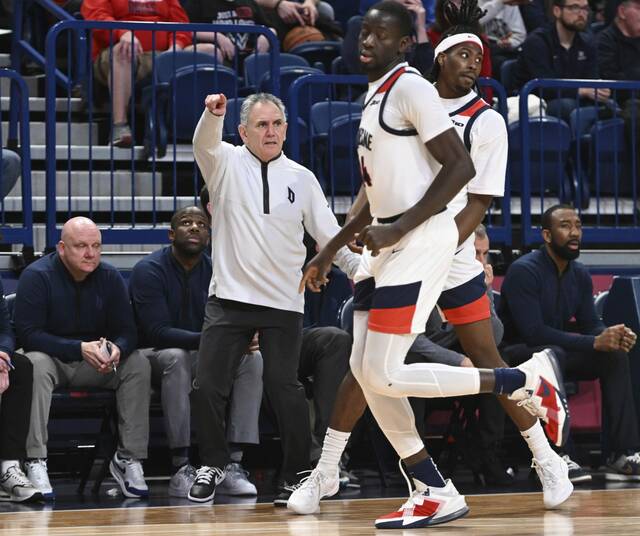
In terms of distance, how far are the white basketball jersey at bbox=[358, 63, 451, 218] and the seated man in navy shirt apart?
2.14 m

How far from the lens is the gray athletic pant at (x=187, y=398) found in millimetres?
6992

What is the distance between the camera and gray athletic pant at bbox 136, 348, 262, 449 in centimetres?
699

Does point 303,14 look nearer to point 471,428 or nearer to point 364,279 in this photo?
point 471,428

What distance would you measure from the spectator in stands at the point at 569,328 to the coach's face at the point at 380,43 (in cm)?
280

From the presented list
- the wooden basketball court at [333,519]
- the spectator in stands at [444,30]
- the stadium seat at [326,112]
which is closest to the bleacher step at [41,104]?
the stadium seat at [326,112]

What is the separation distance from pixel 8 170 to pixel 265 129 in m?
1.96

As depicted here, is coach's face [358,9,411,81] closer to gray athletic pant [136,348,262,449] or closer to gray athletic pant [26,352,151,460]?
gray athletic pant [136,348,262,449]

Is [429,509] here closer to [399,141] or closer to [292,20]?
[399,141]

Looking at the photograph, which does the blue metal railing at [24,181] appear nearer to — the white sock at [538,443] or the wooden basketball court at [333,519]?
the wooden basketball court at [333,519]

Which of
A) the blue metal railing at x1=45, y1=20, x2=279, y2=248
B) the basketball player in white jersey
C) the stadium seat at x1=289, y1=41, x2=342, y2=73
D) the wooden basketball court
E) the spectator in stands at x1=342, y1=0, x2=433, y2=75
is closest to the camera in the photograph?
the basketball player in white jersey

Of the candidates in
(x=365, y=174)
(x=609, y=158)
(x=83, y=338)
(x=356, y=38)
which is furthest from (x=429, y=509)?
(x=356, y=38)

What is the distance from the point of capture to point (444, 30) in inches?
259

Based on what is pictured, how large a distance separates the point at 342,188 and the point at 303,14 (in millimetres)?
2457

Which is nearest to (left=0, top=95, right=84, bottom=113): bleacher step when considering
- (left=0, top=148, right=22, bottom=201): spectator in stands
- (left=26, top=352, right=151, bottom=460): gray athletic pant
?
(left=0, top=148, right=22, bottom=201): spectator in stands
